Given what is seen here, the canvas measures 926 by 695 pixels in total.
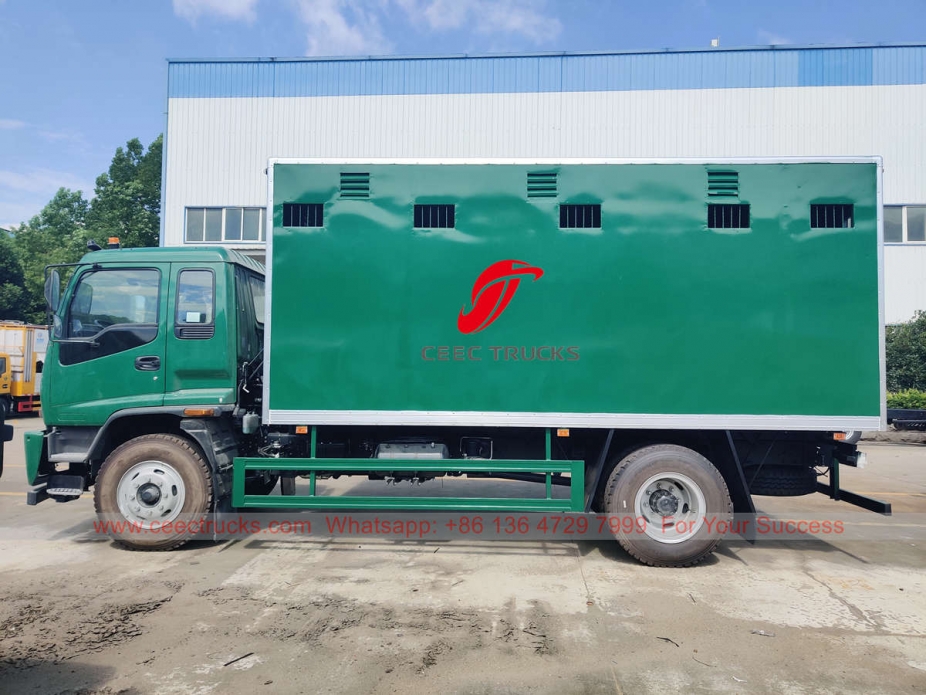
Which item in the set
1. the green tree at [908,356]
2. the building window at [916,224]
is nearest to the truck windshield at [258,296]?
the green tree at [908,356]

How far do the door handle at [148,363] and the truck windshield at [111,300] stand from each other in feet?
1.18

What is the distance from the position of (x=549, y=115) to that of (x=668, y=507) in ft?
56.9

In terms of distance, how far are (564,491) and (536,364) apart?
4.30ft

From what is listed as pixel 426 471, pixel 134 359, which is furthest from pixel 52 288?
pixel 426 471

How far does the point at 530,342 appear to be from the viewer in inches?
209

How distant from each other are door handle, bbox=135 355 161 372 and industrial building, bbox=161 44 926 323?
1415 centimetres

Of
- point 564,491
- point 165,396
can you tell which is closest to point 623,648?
point 564,491

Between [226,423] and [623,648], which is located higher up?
[226,423]

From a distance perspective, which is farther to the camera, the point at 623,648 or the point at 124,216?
the point at 124,216

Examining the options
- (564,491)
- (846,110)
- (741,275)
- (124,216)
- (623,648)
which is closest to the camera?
(623,648)

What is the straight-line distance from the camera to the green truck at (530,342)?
5.20m

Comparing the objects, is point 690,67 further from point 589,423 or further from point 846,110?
point 589,423

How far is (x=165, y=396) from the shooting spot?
5.54 metres

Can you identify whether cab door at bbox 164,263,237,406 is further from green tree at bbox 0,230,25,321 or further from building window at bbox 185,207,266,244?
green tree at bbox 0,230,25,321
